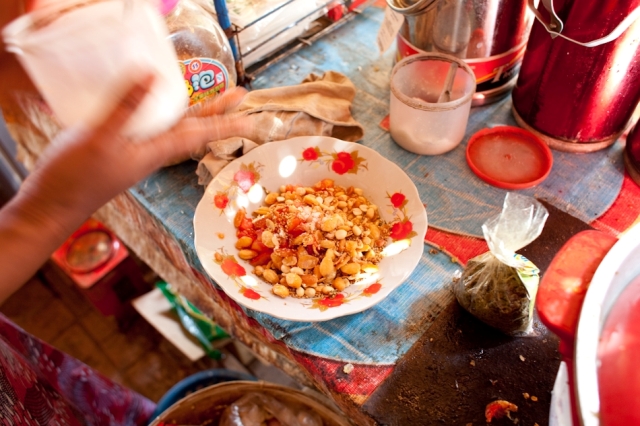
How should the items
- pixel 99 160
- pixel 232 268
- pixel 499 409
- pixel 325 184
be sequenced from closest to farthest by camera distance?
1. pixel 99 160
2. pixel 499 409
3. pixel 232 268
4. pixel 325 184

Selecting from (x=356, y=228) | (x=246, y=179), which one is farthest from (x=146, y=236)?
(x=356, y=228)

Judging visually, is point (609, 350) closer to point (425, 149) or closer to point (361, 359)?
point (361, 359)

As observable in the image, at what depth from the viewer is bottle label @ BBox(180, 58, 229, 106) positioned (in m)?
0.79

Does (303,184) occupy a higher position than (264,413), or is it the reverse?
(303,184)

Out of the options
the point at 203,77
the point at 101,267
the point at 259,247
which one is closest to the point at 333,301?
the point at 259,247

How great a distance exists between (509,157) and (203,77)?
1.88ft

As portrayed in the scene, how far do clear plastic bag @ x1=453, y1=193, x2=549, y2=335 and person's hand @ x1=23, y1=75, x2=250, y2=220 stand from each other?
0.41m

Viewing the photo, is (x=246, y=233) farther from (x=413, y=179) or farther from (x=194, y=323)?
(x=194, y=323)

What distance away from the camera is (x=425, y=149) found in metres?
0.86

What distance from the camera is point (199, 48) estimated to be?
810 millimetres

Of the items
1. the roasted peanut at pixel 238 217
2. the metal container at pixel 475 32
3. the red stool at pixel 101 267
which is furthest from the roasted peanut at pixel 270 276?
the red stool at pixel 101 267

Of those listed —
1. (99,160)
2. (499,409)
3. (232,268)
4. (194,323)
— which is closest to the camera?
(99,160)

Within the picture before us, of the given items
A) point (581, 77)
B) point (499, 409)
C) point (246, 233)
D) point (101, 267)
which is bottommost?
point (101, 267)

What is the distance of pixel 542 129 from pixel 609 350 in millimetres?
530
